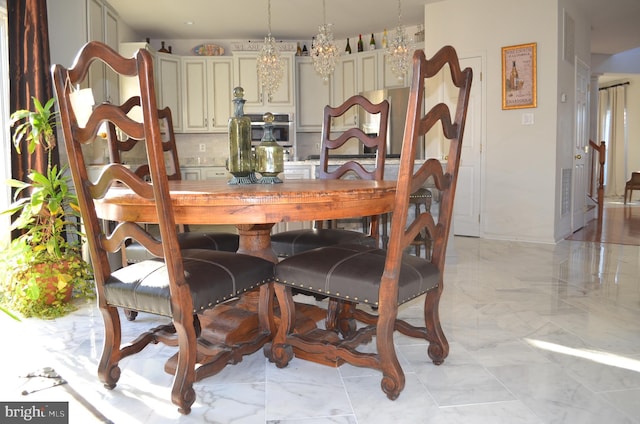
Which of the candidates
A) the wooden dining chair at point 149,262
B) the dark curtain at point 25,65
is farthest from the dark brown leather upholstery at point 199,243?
the dark curtain at point 25,65

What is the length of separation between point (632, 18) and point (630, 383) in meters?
6.11

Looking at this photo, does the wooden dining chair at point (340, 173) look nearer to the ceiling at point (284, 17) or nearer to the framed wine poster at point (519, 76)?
the framed wine poster at point (519, 76)

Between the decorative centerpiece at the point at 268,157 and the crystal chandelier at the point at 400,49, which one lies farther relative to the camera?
the crystal chandelier at the point at 400,49


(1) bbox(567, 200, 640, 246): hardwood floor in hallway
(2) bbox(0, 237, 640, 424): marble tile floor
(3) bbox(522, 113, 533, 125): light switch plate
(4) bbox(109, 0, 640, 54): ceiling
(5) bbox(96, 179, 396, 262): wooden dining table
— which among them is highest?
(4) bbox(109, 0, 640, 54): ceiling

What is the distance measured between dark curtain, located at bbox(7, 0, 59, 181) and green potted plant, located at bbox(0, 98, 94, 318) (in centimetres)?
34

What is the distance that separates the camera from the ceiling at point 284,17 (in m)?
5.51

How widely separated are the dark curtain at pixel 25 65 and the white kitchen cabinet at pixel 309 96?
3.91 metres

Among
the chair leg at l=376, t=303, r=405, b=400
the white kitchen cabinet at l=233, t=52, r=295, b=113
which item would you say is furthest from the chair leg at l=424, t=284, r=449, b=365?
the white kitchen cabinet at l=233, t=52, r=295, b=113

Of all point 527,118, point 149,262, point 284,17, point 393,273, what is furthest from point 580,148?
point 149,262

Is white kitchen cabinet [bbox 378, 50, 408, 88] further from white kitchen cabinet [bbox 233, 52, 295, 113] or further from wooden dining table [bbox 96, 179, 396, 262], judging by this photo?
wooden dining table [bbox 96, 179, 396, 262]

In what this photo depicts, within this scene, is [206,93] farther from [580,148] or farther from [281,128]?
[580,148]

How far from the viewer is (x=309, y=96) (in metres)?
6.98

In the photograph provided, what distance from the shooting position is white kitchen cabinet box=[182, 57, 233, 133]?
6734 millimetres

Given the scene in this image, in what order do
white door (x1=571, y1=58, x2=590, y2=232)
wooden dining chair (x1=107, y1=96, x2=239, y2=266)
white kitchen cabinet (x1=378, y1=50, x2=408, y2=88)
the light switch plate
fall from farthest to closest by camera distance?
white kitchen cabinet (x1=378, y1=50, x2=408, y2=88)
white door (x1=571, y1=58, x2=590, y2=232)
the light switch plate
wooden dining chair (x1=107, y1=96, x2=239, y2=266)
